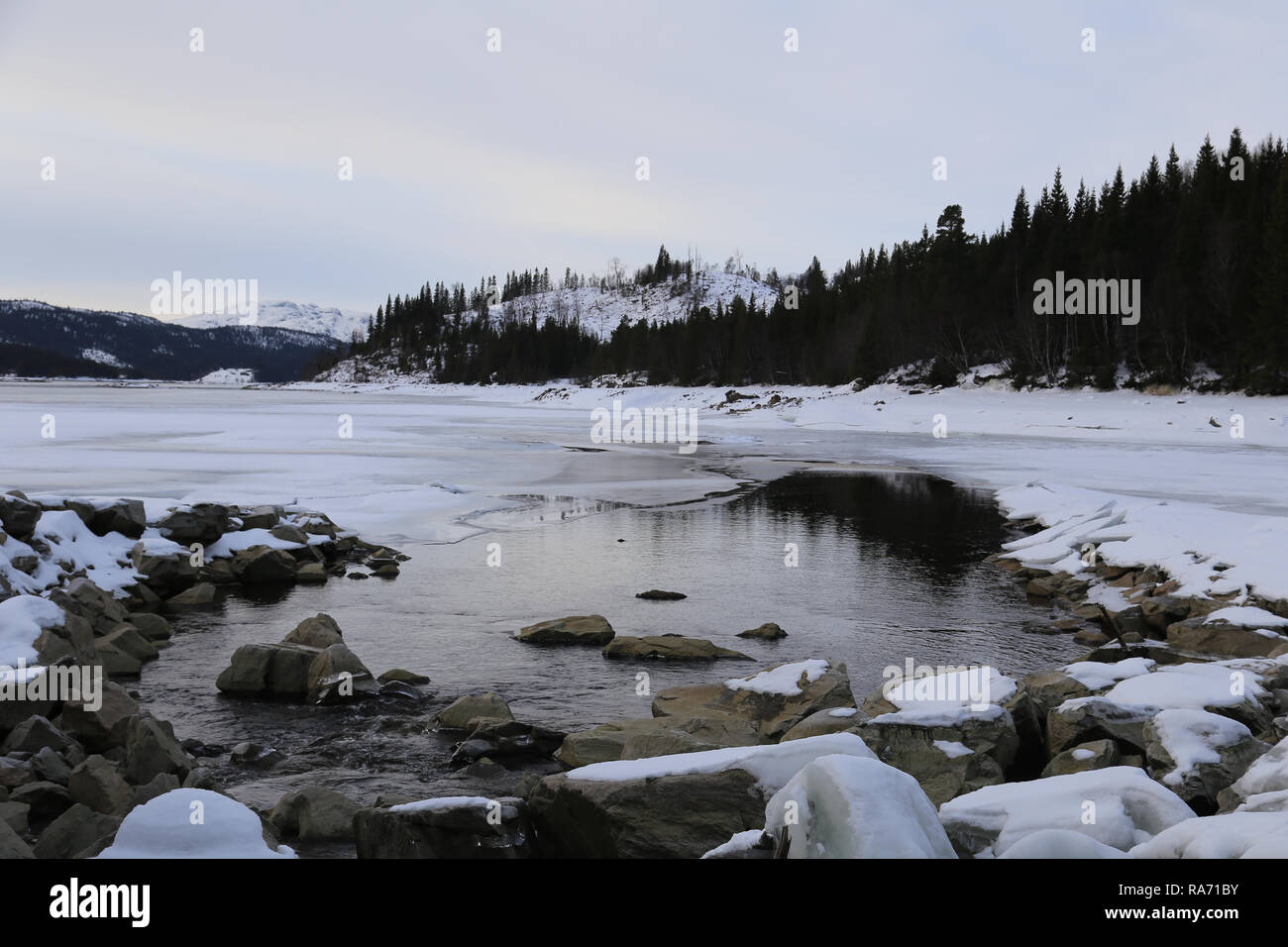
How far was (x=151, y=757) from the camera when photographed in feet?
20.4

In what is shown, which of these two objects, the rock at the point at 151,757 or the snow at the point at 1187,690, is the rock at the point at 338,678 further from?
the snow at the point at 1187,690

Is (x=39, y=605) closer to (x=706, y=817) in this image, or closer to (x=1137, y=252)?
(x=706, y=817)

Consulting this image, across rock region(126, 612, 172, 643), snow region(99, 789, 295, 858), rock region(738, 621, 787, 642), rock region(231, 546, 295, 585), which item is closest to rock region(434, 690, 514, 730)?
snow region(99, 789, 295, 858)

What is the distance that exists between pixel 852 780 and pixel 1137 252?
218 feet

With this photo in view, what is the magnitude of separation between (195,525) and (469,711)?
8.77 metres

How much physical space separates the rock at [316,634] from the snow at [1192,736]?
24.4ft

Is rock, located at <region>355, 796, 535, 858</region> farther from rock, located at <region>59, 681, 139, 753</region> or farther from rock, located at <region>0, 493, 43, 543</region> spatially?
rock, located at <region>0, 493, 43, 543</region>

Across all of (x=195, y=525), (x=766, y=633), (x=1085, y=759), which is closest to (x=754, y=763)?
(x=1085, y=759)

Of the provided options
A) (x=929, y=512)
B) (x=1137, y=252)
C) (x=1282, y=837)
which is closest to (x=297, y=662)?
(x=1282, y=837)

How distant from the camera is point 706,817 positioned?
4.94 metres

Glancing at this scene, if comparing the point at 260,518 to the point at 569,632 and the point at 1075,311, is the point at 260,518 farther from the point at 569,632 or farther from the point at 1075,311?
the point at 1075,311

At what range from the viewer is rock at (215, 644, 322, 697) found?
8750 millimetres

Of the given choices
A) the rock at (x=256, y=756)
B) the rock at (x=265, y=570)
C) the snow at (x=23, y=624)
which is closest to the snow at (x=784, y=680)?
the rock at (x=256, y=756)

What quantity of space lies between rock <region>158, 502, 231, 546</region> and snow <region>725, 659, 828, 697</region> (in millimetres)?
9728
